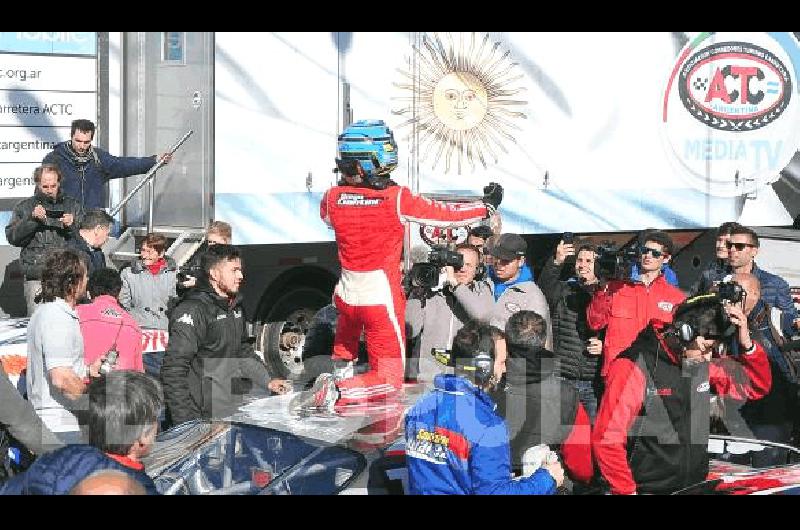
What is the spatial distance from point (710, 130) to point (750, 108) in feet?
1.67

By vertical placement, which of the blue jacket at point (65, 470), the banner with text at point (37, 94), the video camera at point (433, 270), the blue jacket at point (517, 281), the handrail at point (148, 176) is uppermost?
the banner with text at point (37, 94)

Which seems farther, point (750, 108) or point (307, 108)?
point (750, 108)

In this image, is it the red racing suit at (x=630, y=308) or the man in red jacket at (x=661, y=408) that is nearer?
the man in red jacket at (x=661, y=408)

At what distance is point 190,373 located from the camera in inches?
266

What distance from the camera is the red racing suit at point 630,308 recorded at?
7434 millimetres

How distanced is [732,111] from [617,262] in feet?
18.4

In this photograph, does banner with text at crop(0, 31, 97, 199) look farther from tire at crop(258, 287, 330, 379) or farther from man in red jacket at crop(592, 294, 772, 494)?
man in red jacket at crop(592, 294, 772, 494)

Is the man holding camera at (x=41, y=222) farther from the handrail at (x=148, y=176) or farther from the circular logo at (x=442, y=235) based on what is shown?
the circular logo at (x=442, y=235)

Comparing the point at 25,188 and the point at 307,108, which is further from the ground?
the point at 307,108

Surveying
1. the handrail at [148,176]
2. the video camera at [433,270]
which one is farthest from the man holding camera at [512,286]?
the handrail at [148,176]

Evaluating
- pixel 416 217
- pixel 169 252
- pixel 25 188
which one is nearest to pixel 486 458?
pixel 416 217

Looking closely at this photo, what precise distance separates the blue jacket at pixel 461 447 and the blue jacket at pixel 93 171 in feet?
19.9

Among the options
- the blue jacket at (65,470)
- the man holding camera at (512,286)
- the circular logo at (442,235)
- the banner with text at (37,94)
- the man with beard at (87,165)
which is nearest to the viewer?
the blue jacket at (65,470)
